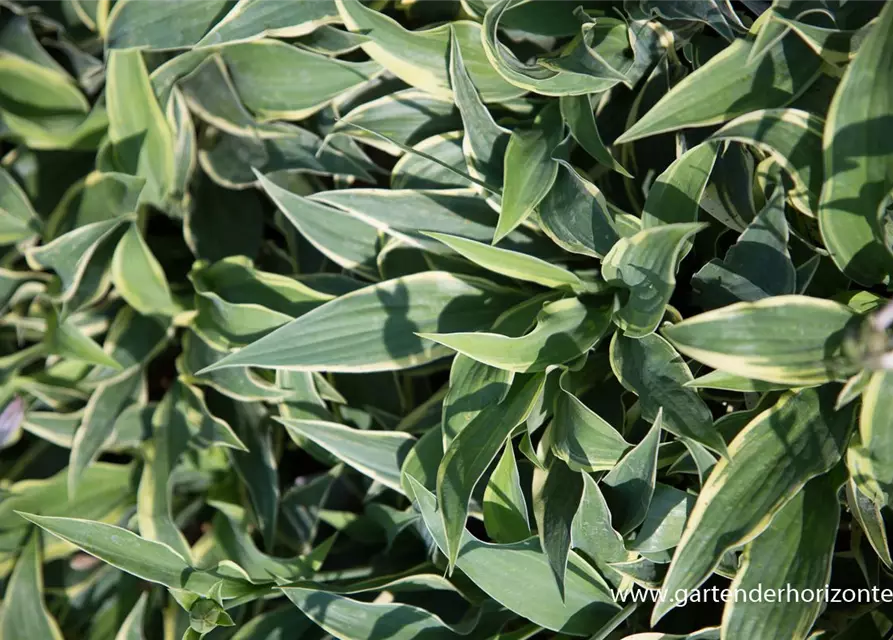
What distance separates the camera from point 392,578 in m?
0.77

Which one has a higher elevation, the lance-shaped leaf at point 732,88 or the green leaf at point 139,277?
the lance-shaped leaf at point 732,88

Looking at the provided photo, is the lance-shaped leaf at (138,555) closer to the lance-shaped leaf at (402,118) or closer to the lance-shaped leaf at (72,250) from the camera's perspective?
the lance-shaped leaf at (72,250)

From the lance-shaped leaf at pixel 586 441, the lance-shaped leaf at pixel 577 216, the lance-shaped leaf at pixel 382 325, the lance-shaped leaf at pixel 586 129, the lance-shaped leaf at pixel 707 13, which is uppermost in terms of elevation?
the lance-shaped leaf at pixel 707 13

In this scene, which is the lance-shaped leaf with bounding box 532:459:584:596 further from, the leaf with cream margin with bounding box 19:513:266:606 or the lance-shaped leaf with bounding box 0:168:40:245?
the lance-shaped leaf with bounding box 0:168:40:245

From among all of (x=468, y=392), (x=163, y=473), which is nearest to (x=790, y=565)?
(x=468, y=392)

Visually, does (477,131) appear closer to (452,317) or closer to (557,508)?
(452,317)

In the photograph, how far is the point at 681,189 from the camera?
0.62m

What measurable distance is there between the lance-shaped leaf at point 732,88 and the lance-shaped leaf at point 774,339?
17 cm

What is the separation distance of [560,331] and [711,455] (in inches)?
6.3

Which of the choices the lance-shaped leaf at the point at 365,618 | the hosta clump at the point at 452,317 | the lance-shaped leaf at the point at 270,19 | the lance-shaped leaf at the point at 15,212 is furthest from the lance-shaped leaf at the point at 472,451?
the lance-shaped leaf at the point at 15,212

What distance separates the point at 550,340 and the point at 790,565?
266 mm

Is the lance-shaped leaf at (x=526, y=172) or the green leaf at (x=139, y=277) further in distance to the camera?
the green leaf at (x=139, y=277)

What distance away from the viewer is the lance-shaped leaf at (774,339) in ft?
1.80

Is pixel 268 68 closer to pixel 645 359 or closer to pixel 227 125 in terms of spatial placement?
pixel 227 125
